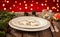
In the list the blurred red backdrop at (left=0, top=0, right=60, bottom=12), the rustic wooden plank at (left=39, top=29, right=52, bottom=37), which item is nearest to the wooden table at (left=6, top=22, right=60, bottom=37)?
the rustic wooden plank at (left=39, top=29, right=52, bottom=37)

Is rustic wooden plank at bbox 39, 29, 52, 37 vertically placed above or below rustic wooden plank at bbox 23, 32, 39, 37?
below

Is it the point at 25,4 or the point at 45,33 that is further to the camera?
the point at 25,4

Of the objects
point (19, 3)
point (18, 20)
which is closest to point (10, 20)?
point (18, 20)

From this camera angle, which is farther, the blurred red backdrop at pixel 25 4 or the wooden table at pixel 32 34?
the blurred red backdrop at pixel 25 4

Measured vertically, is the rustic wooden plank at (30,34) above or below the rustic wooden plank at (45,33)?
above

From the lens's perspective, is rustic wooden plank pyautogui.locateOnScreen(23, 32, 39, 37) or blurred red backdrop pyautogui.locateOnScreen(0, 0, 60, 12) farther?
blurred red backdrop pyautogui.locateOnScreen(0, 0, 60, 12)

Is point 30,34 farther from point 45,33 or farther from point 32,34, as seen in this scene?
point 45,33

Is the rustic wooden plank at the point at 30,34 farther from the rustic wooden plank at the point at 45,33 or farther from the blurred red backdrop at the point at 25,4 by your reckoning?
the blurred red backdrop at the point at 25,4

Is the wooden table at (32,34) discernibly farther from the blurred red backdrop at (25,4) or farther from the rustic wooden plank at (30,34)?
the blurred red backdrop at (25,4)

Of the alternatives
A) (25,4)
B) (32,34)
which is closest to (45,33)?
(32,34)

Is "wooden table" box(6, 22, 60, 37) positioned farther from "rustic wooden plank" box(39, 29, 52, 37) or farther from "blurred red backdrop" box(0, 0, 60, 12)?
"blurred red backdrop" box(0, 0, 60, 12)

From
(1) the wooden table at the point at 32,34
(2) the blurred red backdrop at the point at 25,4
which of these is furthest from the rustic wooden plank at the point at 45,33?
(2) the blurred red backdrop at the point at 25,4

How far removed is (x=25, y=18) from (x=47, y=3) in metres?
0.85

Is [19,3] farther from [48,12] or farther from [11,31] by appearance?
[11,31]
